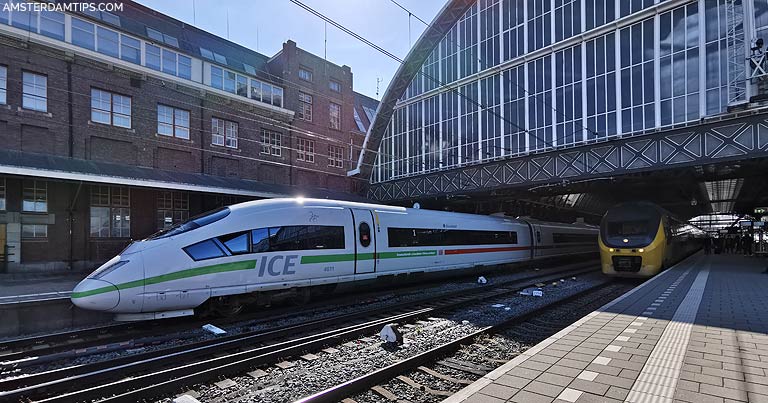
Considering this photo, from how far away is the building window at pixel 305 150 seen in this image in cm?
3097

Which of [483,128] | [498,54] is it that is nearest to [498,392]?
[483,128]

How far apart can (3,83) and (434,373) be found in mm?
23065

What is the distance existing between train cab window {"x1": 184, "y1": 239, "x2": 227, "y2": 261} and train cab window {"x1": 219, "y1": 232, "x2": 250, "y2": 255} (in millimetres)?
185

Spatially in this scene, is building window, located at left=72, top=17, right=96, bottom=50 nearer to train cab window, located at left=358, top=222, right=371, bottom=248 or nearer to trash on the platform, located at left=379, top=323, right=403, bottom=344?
train cab window, located at left=358, top=222, right=371, bottom=248

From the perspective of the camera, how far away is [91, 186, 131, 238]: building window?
1992cm

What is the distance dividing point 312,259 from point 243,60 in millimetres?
25807

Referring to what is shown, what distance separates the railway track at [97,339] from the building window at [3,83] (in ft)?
52.8

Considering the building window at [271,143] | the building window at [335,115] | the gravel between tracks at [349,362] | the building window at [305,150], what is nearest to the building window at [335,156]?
the building window at [305,150]

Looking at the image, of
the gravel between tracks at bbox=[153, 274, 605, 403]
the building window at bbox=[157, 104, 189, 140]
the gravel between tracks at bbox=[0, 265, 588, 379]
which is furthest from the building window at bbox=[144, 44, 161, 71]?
the gravel between tracks at bbox=[153, 274, 605, 403]

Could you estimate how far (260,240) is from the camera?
9.11m

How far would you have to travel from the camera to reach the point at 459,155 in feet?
88.9

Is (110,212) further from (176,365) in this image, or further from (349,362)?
(349,362)

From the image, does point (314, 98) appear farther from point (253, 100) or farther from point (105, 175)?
point (105, 175)

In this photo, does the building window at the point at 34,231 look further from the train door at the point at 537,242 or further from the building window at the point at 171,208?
the train door at the point at 537,242
